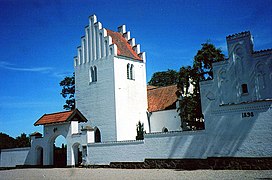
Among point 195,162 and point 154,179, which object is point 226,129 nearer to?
point 195,162

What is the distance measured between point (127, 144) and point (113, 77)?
8.89 m

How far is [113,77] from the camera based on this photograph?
100 feet

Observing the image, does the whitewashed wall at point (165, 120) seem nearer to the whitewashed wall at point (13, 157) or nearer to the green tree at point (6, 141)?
the whitewashed wall at point (13, 157)

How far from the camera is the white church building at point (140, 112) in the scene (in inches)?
754

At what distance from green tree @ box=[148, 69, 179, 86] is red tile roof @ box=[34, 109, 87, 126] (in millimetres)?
32848

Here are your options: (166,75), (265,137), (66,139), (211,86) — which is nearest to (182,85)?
(211,86)

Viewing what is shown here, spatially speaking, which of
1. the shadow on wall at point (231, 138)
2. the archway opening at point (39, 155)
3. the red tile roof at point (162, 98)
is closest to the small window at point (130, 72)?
the red tile roof at point (162, 98)

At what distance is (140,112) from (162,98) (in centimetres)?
331

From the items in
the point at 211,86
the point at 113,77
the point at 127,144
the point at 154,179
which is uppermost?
the point at 113,77

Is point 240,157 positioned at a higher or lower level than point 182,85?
lower

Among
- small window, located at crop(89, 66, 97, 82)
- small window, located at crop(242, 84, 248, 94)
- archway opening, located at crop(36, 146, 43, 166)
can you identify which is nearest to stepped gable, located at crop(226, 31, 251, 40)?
small window, located at crop(242, 84, 248, 94)

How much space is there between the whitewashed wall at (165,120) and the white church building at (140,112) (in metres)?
0.11

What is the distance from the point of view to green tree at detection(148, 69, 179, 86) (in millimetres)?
59156

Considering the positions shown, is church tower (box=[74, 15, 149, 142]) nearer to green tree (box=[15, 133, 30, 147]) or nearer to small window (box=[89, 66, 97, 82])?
small window (box=[89, 66, 97, 82])
